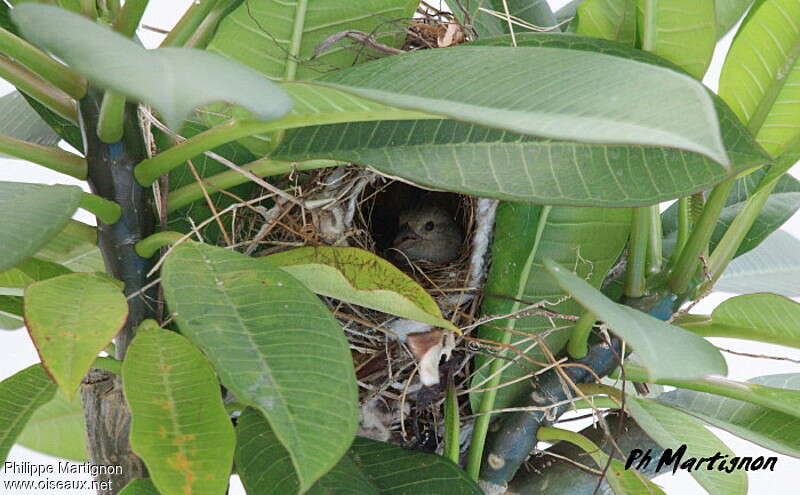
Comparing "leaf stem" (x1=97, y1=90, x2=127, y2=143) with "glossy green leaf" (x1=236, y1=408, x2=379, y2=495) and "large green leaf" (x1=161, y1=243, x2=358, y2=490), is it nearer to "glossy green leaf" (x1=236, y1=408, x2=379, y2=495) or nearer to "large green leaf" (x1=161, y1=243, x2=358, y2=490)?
"large green leaf" (x1=161, y1=243, x2=358, y2=490)

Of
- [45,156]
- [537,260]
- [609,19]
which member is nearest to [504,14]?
[609,19]

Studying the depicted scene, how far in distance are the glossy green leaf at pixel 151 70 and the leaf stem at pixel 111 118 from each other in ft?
0.80

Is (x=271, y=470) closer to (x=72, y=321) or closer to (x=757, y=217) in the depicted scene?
(x=72, y=321)

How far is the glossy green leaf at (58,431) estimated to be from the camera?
1.11 metres

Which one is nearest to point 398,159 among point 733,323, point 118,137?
point 118,137

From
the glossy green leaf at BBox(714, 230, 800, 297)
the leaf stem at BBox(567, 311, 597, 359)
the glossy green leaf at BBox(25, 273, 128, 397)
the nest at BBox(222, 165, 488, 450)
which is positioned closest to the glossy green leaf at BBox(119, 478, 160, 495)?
the glossy green leaf at BBox(25, 273, 128, 397)

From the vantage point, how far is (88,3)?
0.71m

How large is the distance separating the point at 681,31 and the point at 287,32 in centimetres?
34

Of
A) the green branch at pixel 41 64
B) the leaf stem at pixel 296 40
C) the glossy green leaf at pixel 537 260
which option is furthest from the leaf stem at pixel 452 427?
the green branch at pixel 41 64

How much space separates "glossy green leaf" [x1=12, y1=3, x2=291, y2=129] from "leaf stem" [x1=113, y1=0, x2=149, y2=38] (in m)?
0.26

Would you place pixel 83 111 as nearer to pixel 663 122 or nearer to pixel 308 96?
pixel 308 96

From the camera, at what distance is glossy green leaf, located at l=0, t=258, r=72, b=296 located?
2.49 ft

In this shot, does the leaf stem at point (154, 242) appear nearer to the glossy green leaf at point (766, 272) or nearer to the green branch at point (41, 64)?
the green branch at point (41, 64)

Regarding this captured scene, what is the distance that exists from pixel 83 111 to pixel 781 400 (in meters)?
0.63
